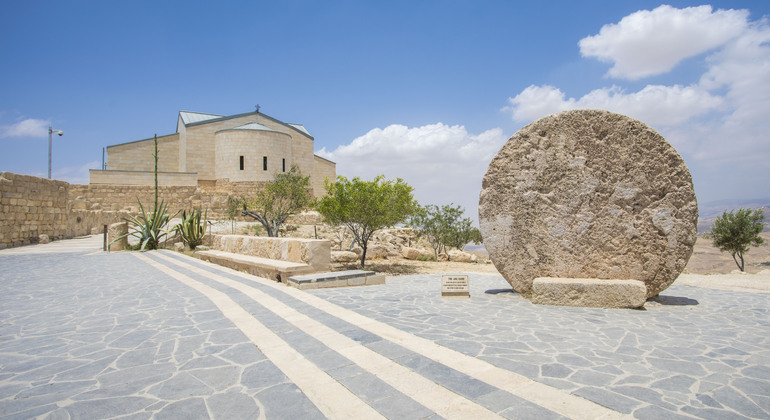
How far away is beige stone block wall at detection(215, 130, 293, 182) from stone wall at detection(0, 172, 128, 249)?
1334 centimetres

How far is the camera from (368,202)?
557 inches

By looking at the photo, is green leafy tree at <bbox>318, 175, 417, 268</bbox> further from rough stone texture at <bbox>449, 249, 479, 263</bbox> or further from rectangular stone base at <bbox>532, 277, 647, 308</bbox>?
rectangular stone base at <bbox>532, 277, 647, 308</bbox>

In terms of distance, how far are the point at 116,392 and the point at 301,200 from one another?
1701 centimetres

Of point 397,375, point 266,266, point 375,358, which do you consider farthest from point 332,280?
point 397,375

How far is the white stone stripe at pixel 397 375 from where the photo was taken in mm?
2309

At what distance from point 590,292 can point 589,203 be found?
4.03ft

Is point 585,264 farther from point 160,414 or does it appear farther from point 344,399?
point 160,414

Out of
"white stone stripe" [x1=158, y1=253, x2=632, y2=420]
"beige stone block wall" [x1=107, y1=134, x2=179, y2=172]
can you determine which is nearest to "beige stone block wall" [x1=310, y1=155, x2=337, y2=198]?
"beige stone block wall" [x1=107, y1=134, x2=179, y2=172]

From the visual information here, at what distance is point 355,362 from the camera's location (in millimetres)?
3061

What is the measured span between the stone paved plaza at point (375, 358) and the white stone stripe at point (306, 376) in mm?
16

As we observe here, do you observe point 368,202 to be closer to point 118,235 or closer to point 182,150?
point 118,235

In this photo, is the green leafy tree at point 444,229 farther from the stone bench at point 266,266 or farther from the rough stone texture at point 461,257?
the stone bench at point 266,266

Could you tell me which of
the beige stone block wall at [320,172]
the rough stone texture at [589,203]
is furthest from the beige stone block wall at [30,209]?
the beige stone block wall at [320,172]

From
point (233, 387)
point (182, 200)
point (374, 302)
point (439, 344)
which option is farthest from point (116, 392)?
point (182, 200)
